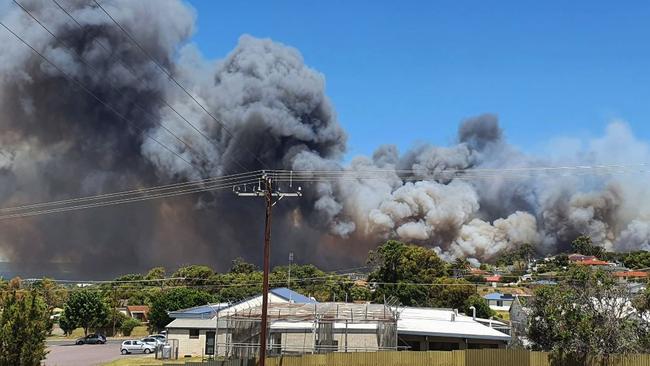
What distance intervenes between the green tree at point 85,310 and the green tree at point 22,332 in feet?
140

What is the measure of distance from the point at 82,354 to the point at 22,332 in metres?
22.4

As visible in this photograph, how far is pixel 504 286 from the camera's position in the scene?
118 metres

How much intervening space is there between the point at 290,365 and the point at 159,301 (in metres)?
40.9

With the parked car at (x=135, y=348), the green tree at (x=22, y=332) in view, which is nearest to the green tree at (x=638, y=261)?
the parked car at (x=135, y=348)

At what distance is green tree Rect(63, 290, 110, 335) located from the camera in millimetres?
66500

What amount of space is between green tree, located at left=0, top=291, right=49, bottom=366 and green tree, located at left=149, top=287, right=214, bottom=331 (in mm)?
39325

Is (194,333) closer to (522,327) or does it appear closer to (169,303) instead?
(522,327)

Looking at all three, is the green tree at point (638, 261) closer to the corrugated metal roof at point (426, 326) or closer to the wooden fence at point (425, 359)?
the corrugated metal roof at point (426, 326)

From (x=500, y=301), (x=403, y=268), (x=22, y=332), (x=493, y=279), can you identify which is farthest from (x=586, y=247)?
(x=22, y=332)

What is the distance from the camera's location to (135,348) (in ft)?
157

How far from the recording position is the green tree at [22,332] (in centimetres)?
2512

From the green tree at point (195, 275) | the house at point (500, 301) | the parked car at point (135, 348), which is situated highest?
the green tree at point (195, 275)

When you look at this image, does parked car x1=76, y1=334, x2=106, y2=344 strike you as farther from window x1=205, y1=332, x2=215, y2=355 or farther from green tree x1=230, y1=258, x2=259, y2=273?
green tree x1=230, y1=258, x2=259, y2=273

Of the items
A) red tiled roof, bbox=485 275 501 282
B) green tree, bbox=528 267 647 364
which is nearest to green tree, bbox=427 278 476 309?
green tree, bbox=528 267 647 364
